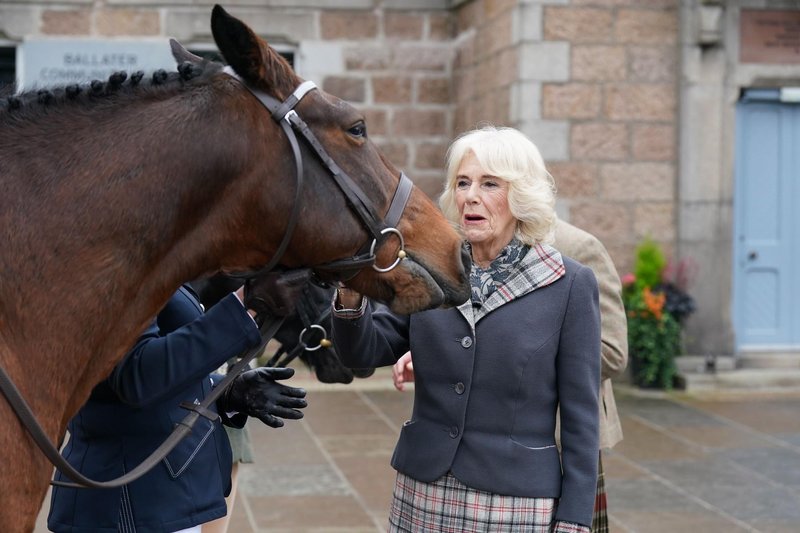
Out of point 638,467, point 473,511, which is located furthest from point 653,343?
point 473,511

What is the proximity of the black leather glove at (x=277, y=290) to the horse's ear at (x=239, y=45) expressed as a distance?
404 millimetres

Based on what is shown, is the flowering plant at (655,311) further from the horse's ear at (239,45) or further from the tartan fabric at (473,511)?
the horse's ear at (239,45)

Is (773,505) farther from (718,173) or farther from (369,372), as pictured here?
(718,173)

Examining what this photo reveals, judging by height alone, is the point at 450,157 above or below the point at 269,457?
above

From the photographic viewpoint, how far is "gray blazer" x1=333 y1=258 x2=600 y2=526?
273 centimetres

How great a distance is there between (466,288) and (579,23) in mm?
7493

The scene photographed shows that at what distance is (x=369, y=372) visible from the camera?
10.3 ft

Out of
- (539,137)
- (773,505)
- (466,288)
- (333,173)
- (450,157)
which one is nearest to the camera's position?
(333,173)

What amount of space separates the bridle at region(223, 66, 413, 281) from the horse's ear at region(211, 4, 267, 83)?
0.14 feet

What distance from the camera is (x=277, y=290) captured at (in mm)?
2275

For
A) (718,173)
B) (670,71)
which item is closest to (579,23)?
(670,71)

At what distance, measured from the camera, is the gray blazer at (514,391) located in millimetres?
2730

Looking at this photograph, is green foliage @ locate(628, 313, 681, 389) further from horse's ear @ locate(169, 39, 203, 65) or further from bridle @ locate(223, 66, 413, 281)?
horse's ear @ locate(169, 39, 203, 65)

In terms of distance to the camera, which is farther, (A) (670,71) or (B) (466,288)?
(A) (670,71)
